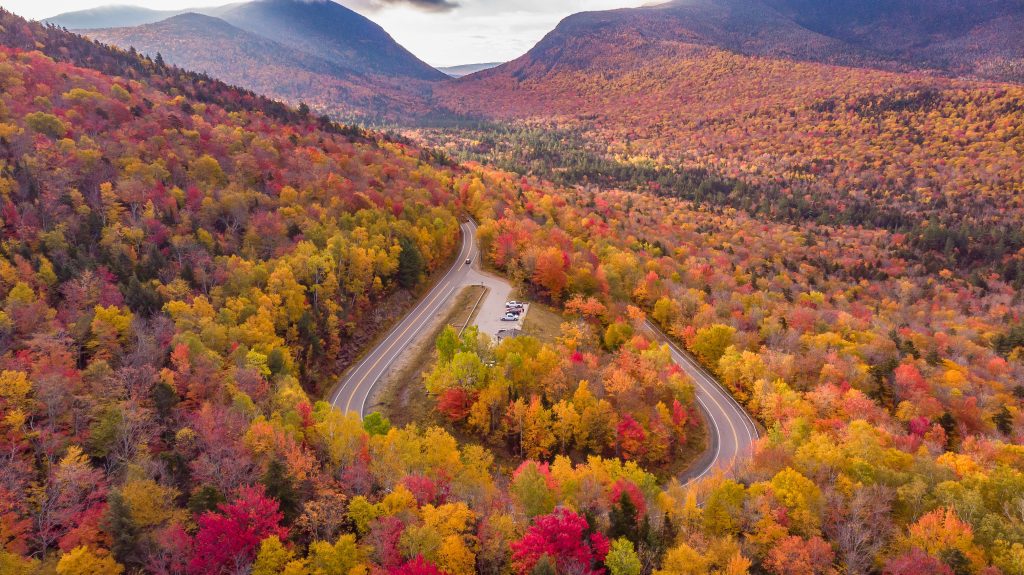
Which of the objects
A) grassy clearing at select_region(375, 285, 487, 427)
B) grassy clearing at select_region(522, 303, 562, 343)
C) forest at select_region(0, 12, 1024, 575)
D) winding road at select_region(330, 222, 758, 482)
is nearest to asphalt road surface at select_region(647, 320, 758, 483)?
winding road at select_region(330, 222, 758, 482)

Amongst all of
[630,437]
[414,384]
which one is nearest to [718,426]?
[630,437]

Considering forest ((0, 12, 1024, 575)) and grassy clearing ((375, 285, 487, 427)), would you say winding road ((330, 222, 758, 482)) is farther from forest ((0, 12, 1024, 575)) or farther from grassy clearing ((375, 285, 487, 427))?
forest ((0, 12, 1024, 575))

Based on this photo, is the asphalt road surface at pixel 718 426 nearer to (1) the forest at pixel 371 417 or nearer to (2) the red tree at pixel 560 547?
(1) the forest at pixel 371 417

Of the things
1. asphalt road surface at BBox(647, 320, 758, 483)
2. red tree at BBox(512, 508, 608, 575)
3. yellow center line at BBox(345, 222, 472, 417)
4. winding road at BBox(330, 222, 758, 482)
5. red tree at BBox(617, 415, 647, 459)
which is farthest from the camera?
yellow center line at BBox(345, 222, 472, 417)

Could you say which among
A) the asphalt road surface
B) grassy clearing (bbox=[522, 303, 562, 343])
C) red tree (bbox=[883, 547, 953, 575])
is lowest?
the asphalt road surface

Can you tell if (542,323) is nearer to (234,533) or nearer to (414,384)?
(414,384)

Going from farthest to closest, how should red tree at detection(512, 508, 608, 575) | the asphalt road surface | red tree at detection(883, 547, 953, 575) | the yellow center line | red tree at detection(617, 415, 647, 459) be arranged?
the yellow center line
the asphalt road surface
red tree at detection(617, 415, 647, 459)
red tree at detection(883, 547, 953, 575)
red tree at detection(512, 508, 608, 575)

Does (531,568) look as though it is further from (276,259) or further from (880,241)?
(880,241)
